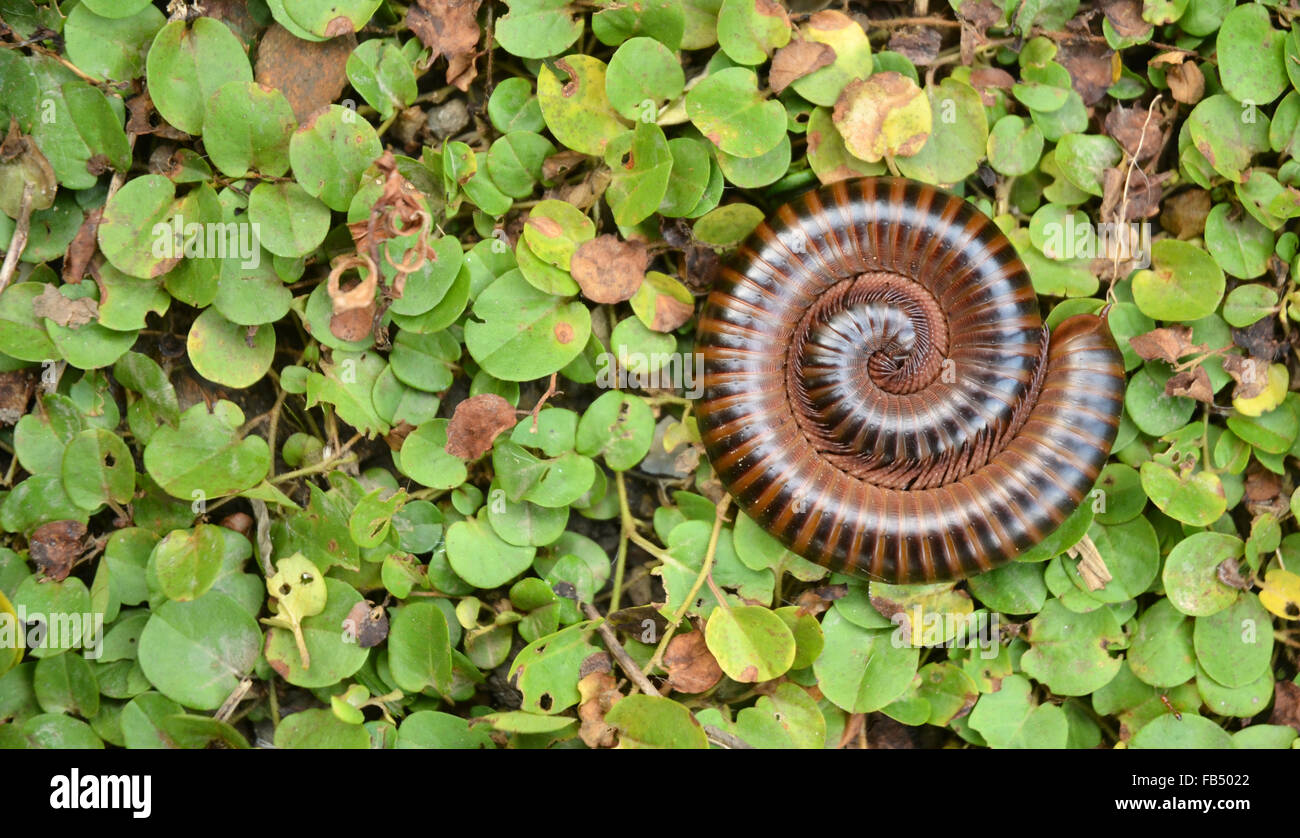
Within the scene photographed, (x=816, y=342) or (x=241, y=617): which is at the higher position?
(x=816, y=342)

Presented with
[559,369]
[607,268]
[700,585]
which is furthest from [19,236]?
[700,585]

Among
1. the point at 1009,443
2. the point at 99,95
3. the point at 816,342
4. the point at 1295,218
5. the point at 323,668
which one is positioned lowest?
the point at 323,668

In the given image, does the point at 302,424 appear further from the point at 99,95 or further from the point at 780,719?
the point at 780,719

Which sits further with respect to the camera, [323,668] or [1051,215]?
[1051,215]

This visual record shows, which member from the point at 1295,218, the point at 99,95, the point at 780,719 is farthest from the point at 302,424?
the point at 1295,218

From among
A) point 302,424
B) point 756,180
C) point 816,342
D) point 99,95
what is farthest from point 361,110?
point 816,342

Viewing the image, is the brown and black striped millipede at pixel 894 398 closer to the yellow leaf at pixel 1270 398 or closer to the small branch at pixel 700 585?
the small branch at pixel 700 585

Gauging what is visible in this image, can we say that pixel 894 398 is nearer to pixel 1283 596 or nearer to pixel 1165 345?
pixel 1165 345
